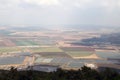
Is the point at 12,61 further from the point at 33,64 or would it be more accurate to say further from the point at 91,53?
the point at 91,53

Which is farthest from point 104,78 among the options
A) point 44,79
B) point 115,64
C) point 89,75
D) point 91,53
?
point 91,53

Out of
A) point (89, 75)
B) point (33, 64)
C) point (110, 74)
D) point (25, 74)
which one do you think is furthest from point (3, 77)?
point (33, 64)

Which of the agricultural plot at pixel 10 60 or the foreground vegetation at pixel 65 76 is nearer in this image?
the foreground vegetation at pixel 65 76

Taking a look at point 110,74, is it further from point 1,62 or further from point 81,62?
point 1,62

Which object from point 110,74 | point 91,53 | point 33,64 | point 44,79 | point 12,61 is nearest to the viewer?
point 44,79

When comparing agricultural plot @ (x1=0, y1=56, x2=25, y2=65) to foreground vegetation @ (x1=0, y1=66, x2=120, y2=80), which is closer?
foreground vegetation @ (x1=0, y1=66, x2=120, y2=80)

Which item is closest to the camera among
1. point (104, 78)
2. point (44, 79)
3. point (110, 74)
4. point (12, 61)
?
point (44, 79)

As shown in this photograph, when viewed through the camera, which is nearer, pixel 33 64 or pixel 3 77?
pixel 3 77

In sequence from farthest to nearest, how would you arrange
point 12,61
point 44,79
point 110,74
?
point 12,61 < point 110,74 < point 44,79

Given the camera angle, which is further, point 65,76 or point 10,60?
point 10,60
